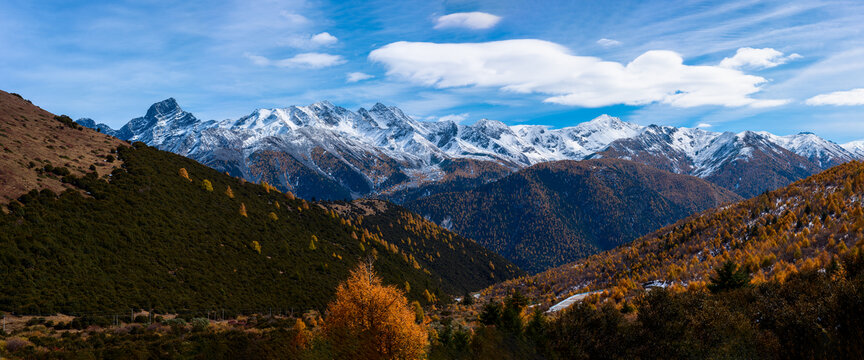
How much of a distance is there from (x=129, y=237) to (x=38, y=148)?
3310 cm

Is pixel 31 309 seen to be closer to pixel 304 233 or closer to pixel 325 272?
pixel 325 272

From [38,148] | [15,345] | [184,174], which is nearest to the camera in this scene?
[15,345]

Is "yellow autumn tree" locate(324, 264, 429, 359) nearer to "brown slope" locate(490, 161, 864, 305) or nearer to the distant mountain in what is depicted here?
the distant mountain

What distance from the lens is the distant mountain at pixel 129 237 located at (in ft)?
205

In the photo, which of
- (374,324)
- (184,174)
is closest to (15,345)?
(374,324)

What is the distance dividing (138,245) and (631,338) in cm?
9032

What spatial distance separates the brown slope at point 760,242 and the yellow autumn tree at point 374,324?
54039mm

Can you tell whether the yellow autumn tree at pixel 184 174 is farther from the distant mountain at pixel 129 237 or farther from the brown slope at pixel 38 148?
the brown slope at pixel 38 148

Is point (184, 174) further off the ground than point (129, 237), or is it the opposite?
point (184, 174)

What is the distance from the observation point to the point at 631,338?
5312cm

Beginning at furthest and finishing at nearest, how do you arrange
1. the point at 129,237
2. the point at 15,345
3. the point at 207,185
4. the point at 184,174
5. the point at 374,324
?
1. the point at 207,185
2. the point at 184,174
3. the point at 129,237
4. the point at 374,324
5. the point at 15,345

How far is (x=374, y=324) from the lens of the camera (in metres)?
35.9

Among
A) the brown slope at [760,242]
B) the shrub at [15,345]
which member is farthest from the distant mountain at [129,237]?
the brown slope at [760,242]

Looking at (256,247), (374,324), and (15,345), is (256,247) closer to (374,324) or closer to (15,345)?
(15,345)
